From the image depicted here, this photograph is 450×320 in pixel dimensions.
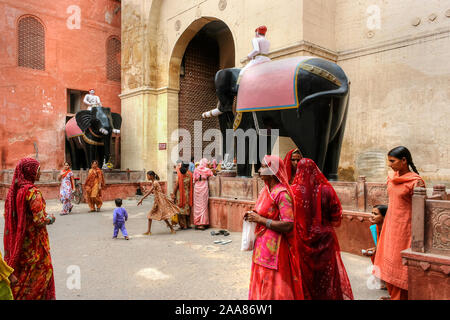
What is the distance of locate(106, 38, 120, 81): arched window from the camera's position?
16484mm

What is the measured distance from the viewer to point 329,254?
3.00 metres

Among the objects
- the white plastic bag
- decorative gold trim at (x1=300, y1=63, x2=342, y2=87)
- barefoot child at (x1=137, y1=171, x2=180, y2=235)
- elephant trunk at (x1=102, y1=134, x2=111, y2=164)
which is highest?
decorative gold trim at (x1=300, y1=63, x2=342, y2=87)

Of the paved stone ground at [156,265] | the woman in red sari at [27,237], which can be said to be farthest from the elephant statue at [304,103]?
the woman in red sari at [27,237]

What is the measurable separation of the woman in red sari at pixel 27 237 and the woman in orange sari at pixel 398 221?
3.13 meters

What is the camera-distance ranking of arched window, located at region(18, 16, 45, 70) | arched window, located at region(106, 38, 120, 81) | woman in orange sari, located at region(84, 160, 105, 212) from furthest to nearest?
arched window, located at region(106, 38, 120, 81) < arched window, located at region(18, 16, 45, 70) < woman in orange sari, located at region(84, 160, 105, 212)

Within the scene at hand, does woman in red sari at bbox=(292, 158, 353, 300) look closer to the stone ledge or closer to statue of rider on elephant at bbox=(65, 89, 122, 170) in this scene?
the stone ledge

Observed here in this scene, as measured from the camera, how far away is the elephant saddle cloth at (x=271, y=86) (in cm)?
597

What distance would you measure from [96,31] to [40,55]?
2.89 metres

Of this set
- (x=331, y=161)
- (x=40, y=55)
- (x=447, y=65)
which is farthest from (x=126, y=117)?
(x=447, y=65)

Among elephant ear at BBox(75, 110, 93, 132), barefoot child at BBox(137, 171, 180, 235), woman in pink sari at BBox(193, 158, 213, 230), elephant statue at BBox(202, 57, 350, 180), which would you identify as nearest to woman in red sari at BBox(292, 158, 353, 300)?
elephant statue at BBox(202, 57, 350, 180)

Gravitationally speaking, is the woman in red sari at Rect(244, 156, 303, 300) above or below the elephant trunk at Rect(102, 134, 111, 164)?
below
